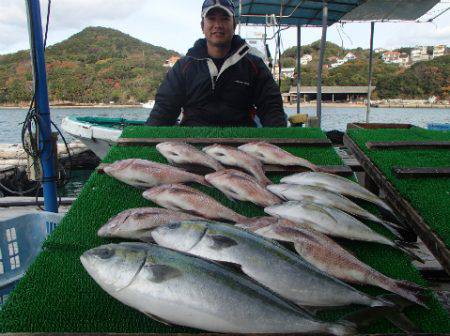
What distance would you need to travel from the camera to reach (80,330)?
1534 mm

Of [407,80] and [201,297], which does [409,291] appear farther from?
[407,80]

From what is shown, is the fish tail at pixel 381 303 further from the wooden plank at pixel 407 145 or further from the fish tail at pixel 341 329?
the wooden plank at pixel 407 145

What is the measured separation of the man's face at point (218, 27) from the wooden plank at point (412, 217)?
293 cm

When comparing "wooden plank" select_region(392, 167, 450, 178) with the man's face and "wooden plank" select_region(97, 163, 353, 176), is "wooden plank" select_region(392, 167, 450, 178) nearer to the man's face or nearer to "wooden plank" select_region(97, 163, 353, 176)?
"wooden plank" select_region(97, 163, 353, 176)

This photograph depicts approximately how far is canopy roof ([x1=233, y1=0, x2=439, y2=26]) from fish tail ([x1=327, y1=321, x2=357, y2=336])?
9756 millimetres

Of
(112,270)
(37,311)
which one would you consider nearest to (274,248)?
(112,270)

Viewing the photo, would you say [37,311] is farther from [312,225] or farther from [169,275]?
[312,225]

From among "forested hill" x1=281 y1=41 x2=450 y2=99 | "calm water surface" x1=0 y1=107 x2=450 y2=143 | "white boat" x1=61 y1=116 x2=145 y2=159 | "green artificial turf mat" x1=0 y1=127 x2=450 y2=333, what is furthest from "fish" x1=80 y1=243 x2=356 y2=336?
"forested hill" x1=281 y1=41 x2=450 y2=99

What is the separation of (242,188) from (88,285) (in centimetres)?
131

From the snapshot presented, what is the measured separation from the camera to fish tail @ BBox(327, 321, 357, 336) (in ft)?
4.66

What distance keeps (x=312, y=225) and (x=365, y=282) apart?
1.78 ft

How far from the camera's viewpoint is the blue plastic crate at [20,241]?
3648 mm

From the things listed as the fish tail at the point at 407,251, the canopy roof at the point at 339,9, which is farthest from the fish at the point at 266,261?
the canopy roof at the point at 339,9

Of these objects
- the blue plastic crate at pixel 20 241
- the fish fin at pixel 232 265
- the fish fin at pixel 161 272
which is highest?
the fish fin at pixel 161 272
